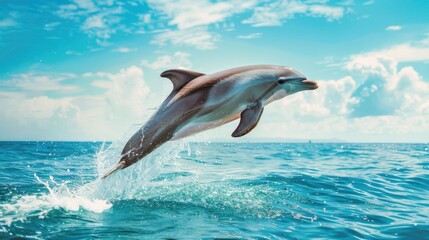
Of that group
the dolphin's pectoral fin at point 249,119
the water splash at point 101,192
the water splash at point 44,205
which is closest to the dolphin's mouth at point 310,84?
the dolphin's pectoral fin at point 249,119

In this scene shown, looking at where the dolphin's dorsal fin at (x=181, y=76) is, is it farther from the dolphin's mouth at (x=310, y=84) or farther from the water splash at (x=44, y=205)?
the water splash at (x=44, y=205)

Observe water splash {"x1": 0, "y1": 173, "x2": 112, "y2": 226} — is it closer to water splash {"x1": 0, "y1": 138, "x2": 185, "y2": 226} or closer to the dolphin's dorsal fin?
water splash {"x1": 0, "y1": 138, "x2": 185, "y2": 226}

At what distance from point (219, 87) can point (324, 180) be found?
8.79 meters

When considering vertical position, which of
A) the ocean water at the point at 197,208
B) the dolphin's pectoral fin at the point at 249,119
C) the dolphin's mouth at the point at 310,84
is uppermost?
the dolphin's mouth at the point at 310,84

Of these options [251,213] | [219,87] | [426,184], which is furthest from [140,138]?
[426,184]

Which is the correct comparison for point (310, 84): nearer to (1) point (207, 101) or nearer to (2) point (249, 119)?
(2) point (249, 119)

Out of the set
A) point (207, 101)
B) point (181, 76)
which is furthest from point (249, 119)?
point (181, 76)

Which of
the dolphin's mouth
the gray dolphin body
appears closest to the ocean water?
the gray dolphin body

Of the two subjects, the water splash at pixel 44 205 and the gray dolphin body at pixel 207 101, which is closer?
the gray dolphin body at pixel 207 101

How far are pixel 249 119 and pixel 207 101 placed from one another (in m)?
0.77

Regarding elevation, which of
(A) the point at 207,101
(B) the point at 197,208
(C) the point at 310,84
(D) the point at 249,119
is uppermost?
(C) the point at 310,84

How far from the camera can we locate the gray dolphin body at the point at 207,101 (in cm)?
657

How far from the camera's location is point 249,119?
630 cm

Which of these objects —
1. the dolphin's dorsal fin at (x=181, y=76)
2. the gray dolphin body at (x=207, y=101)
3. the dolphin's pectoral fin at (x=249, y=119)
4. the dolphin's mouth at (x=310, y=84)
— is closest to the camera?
the dolphin's pectoral fin at (x=249, y=119)
